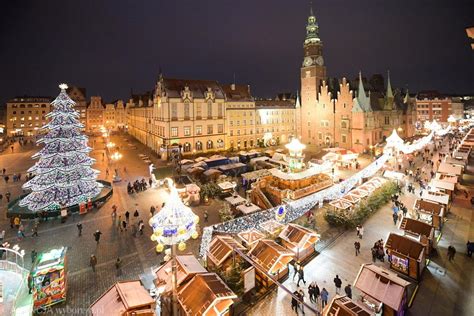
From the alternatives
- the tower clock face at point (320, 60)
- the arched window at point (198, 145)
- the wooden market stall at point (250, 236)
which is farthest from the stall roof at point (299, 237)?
the tower clock face at point (320, 60)

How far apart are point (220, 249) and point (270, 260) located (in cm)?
290

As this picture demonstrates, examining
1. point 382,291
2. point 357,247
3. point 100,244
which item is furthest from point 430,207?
point 100,244

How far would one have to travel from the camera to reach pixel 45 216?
22.6 m

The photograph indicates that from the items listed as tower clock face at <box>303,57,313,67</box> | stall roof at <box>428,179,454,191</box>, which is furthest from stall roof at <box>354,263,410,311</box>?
tower clock face at <box>303,57,313,67</box>

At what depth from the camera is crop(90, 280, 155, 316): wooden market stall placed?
10.1 meters

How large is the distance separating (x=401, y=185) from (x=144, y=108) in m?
57.7

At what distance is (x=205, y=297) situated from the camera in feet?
35.7

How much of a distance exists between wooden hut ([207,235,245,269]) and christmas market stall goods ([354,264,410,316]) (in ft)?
21.4

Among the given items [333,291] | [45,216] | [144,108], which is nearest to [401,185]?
[333,291]

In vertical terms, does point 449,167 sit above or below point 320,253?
above

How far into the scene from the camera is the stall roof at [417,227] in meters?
16.9

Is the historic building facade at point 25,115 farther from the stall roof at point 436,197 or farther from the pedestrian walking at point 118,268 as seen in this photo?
the stall roof at point 436,197

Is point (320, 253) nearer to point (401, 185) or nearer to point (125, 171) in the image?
point (401, 185)

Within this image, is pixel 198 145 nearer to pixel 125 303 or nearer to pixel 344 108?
pixel 344 108
